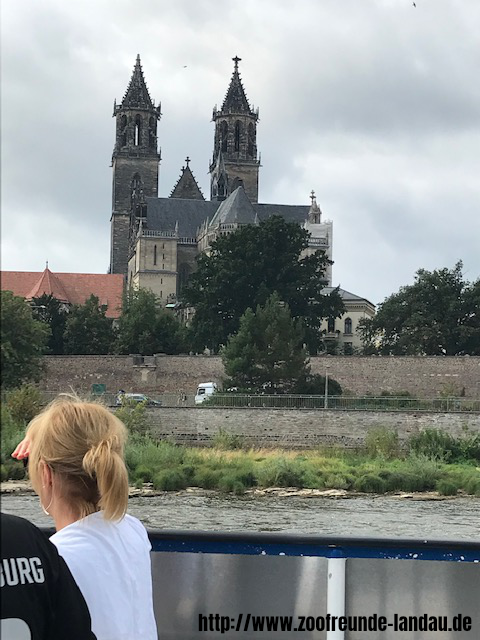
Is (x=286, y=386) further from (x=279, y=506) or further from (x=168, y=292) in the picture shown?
(x=168, y=292)

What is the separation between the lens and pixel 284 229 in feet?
108

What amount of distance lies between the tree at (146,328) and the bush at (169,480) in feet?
18.4

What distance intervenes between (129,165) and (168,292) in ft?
31.0

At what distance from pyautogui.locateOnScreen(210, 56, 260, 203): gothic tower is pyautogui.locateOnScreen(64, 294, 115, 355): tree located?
95.6 feet

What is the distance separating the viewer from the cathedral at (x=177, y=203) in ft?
135

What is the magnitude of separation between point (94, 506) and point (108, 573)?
8 centimetres

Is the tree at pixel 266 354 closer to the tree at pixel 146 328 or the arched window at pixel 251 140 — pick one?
the tree at pixel 146 328

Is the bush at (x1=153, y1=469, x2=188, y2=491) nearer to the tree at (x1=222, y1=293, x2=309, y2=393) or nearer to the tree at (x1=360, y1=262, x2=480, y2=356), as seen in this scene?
the tree at (x1=222, y1=293, x2=309, y2=393)

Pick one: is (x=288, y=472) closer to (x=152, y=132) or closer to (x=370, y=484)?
(x=370, y=484)

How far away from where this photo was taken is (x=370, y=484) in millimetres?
17656

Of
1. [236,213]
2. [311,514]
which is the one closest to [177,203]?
[236,213]

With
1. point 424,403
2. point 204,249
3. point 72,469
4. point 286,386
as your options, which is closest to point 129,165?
point 204,249

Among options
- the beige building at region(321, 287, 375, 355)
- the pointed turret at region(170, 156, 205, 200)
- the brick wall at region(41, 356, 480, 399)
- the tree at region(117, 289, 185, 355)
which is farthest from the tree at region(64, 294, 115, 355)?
the pointed turret at region(170, 156, 205, 200)

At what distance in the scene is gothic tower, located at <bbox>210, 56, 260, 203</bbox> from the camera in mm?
53688
